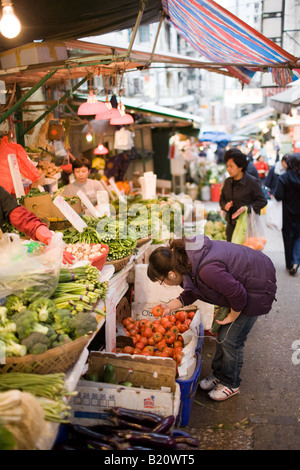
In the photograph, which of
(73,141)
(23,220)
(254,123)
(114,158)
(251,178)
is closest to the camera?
(23,220)

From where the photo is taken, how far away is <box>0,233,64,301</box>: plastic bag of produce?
2738mm

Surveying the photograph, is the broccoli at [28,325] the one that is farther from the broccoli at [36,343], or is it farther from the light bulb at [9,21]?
the light bulb at [9,21]

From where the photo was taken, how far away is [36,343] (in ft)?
7.86

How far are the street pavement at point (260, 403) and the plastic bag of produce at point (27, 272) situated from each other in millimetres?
1769

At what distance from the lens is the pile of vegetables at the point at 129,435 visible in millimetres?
2541

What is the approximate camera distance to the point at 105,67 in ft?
17.4

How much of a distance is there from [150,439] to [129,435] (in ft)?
0.46

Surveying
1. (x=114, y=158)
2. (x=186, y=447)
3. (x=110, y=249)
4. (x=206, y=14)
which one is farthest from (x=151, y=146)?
(x=186, y=447)

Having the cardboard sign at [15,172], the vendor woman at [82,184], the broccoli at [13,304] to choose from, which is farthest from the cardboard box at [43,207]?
the broccoli at [13,304]

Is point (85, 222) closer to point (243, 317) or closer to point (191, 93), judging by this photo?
point (243, 317)

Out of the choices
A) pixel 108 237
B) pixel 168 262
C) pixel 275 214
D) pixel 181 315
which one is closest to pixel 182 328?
pixel 181 315

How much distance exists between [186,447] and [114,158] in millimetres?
9686

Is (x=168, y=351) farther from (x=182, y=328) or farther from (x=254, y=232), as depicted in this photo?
(x=254, y=232)

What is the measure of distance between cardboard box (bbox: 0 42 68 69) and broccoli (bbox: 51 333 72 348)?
3.86 meters
